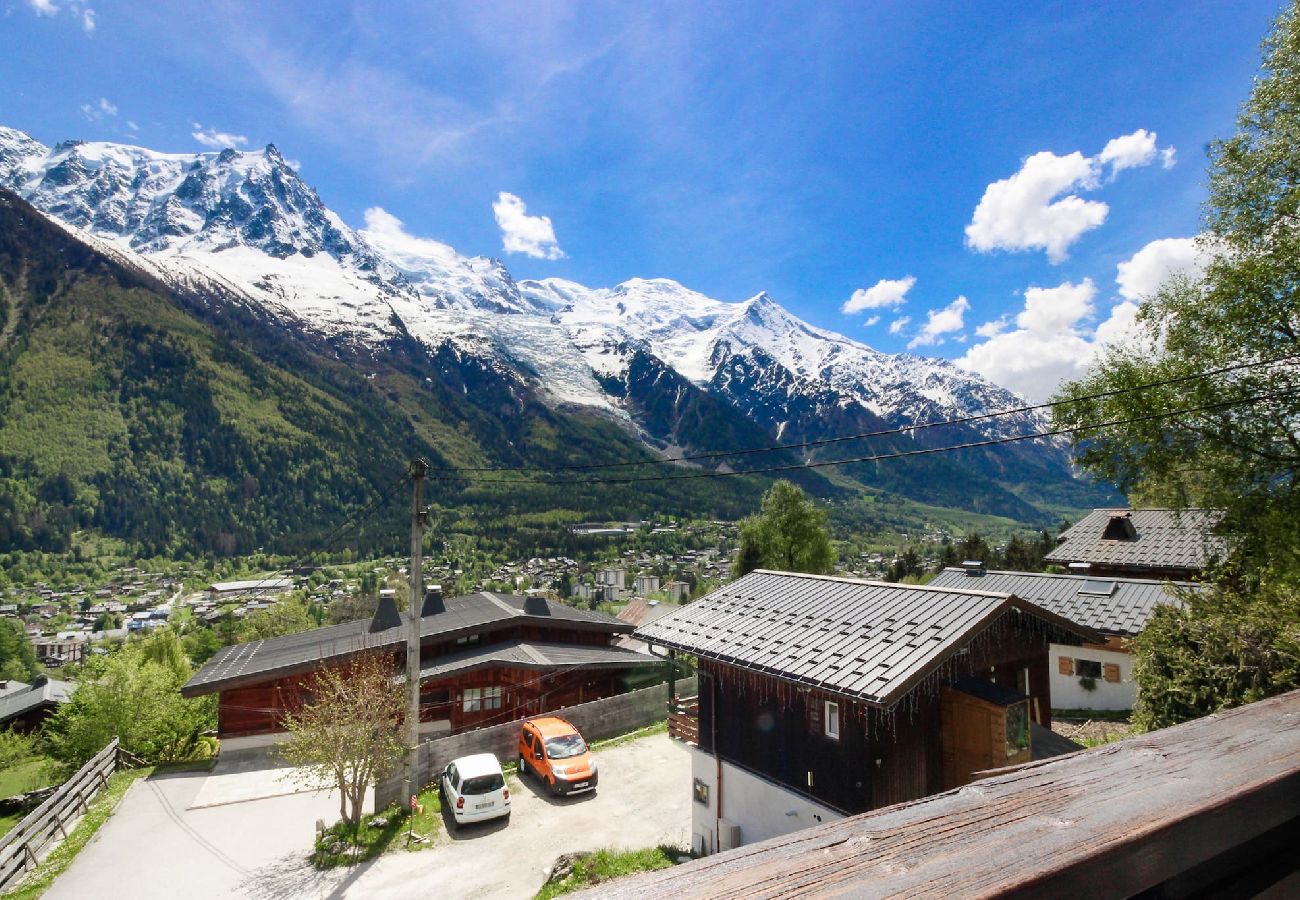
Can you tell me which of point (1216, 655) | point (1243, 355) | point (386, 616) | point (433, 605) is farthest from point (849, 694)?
point (433, 605)

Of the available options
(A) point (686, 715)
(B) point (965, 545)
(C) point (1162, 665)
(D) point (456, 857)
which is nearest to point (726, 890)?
(C) point (1162, 665)

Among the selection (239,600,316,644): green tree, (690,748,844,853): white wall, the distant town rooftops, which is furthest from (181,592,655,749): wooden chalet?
the distant town rooftops

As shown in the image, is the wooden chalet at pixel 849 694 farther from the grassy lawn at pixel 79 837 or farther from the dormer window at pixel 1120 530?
the dormer window at pixel 1120 530

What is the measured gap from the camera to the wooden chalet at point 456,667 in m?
30.6

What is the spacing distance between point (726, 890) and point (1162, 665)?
52.9 ft

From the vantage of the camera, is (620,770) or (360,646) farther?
(360,646)

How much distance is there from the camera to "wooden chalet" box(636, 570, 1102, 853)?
13859 millimetres

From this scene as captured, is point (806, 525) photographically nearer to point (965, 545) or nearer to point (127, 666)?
point (965, 545)

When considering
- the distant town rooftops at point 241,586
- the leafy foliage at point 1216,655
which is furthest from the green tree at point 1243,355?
the distant town rooftops at point 241,586

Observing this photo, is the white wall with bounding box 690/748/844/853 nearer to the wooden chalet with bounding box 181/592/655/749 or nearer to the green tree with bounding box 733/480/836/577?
the wooden chalet with bounding box 181/592/655/749

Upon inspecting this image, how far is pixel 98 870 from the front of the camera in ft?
61.7

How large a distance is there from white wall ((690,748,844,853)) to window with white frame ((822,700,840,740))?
1.66 m

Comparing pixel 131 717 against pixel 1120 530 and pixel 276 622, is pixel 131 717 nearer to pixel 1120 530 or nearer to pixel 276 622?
pixel 276 622

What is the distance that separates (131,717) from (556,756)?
21.5 metres
